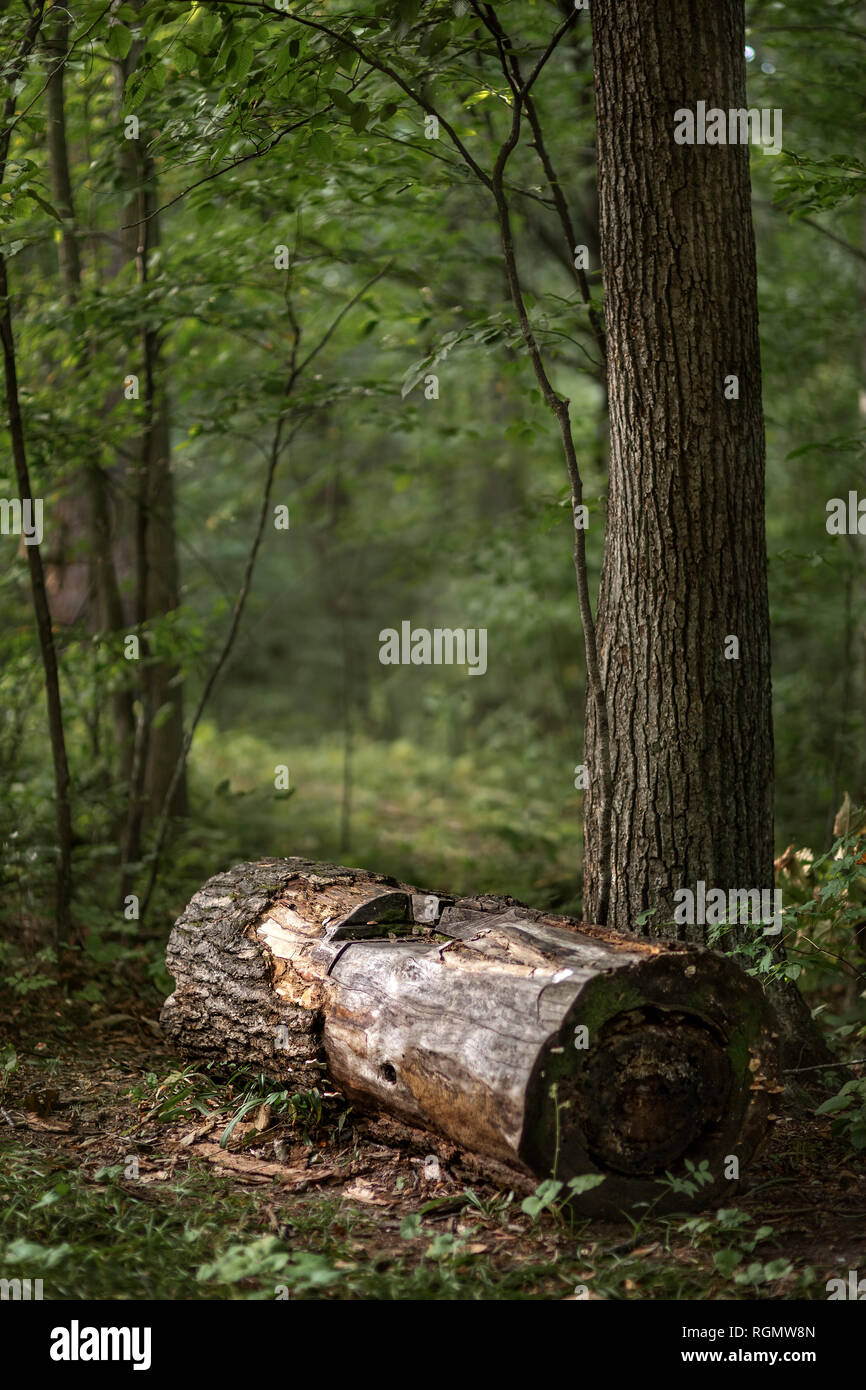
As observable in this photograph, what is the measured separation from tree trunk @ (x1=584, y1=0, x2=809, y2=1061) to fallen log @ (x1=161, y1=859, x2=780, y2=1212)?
0.72 metres

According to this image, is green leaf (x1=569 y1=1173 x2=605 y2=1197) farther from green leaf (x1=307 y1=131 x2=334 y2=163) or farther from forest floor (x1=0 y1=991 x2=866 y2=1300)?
green leaf (x1=307 y1=131 x2=334 y2=163)

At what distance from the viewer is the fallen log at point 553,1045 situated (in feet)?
10.9

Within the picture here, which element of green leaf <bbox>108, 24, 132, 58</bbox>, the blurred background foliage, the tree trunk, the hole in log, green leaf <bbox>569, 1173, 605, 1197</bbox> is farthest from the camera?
the blurred background foliage

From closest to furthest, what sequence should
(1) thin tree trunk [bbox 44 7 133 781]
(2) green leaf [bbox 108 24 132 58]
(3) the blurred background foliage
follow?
(2) green leaf [bbox 108 24 132 58] < (3) the blurred background foliage < (1) thin tree trunk [bbox 44 7 133 781]

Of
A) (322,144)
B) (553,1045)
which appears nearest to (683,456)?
(322,144)

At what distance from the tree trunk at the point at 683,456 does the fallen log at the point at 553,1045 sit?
72 centimetres

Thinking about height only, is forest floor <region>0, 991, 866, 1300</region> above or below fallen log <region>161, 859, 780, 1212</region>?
below

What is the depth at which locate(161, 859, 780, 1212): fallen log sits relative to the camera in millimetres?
3312

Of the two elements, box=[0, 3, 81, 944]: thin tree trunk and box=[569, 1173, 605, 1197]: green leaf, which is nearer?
box=[569, 1173, 605, 1197]: green leaf

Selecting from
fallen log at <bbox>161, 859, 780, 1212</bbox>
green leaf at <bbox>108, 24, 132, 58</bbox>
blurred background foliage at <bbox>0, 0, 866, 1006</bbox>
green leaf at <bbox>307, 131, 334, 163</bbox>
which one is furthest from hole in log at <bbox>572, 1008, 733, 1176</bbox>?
green leaf at <bbox>108, 24, 132, 58</bbox>

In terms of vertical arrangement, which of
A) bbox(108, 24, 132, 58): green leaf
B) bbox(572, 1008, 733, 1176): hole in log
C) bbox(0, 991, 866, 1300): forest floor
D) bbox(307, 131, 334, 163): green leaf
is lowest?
bbox(0, 991, 866, 1300): forest floor

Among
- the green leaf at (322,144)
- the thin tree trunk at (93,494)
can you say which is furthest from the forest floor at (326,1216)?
the green leaf at (322,144)

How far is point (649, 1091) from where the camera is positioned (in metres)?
3.43
